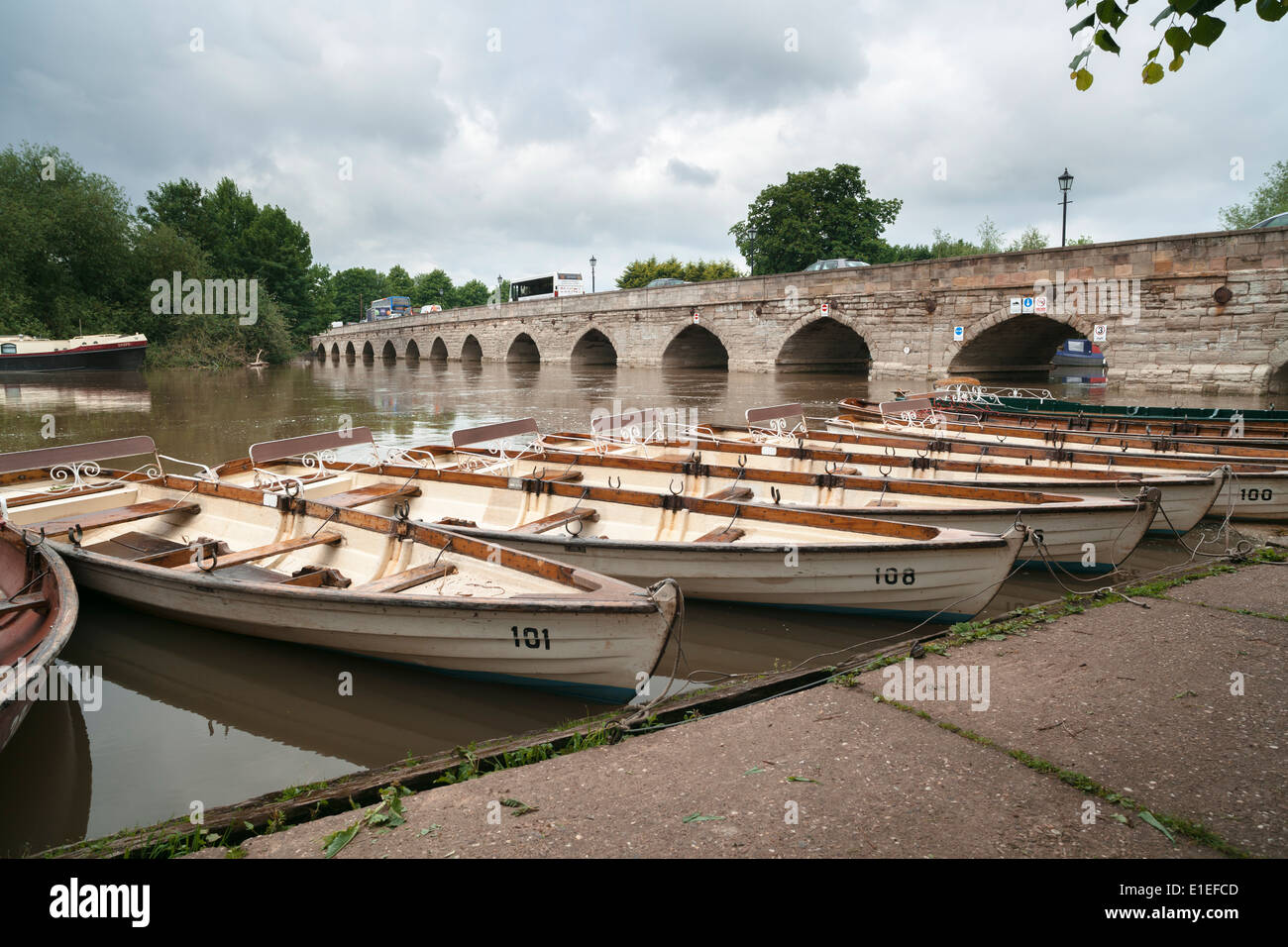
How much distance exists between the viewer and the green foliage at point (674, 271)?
227 ft

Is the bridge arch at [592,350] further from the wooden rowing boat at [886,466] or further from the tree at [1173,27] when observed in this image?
the tree at [1173,27]

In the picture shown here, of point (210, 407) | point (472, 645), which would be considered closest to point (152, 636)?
point (472, 645)

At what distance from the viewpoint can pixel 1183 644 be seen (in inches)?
159

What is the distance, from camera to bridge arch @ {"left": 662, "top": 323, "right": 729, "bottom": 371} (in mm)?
35737

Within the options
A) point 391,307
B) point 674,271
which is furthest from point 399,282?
point 674,271

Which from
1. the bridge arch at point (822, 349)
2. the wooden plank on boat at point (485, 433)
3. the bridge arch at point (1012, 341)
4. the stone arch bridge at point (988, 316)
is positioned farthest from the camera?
the bridge arch at point (822, 349)

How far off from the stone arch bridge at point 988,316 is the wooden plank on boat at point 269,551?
70.3 feet

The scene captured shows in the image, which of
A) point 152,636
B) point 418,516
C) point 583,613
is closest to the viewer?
point 583,613

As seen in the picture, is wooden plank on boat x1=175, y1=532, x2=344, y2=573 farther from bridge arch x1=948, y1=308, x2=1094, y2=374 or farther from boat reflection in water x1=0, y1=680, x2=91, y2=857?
bridge arch x1=948, y1=308, x2=1094, y2=374

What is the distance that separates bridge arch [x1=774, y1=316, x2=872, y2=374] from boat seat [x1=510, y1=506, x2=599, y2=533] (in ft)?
77.8

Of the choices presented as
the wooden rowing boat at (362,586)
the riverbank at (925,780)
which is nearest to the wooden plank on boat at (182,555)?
the wooden rowing boat at (362,586)

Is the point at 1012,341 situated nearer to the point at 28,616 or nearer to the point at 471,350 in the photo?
the point at 28,616
